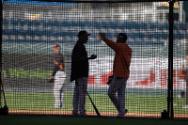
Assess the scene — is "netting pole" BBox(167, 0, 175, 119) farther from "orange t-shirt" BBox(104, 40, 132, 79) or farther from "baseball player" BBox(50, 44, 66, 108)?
"baseball player" BBox(50, 44, 66, 108)

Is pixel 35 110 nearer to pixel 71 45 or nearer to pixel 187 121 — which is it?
pixel 71 45

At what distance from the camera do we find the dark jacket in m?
10.8

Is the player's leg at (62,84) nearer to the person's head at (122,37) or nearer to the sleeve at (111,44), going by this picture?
the sleeve at (111,44)

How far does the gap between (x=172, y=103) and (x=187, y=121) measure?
77cm

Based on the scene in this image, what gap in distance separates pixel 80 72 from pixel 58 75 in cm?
39

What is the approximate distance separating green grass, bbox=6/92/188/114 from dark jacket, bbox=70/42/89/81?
15.5 inches

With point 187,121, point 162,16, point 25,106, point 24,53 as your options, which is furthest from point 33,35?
point 187,121

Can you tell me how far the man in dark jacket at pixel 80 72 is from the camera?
34.7ft

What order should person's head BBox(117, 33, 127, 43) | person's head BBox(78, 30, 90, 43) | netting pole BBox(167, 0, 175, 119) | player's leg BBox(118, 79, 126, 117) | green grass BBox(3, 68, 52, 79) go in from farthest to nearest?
player's leg BBox(118, 79, 126, 117) < green grass BBox(3, 68, 52, 79) < person's head BBox(117, 33, 127, 43) < person's head BBox(78, 30, 90, 43) < netting pole BBox(167, 0, 175, 119)

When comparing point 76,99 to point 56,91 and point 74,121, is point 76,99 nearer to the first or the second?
point 56,91

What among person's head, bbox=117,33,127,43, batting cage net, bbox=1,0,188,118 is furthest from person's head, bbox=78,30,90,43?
person's head, bbox=117,33,127,43

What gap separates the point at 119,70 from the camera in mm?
11188

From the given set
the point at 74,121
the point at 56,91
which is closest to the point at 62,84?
the point at 56,91

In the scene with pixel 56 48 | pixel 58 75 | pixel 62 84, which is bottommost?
pixel 62 84
